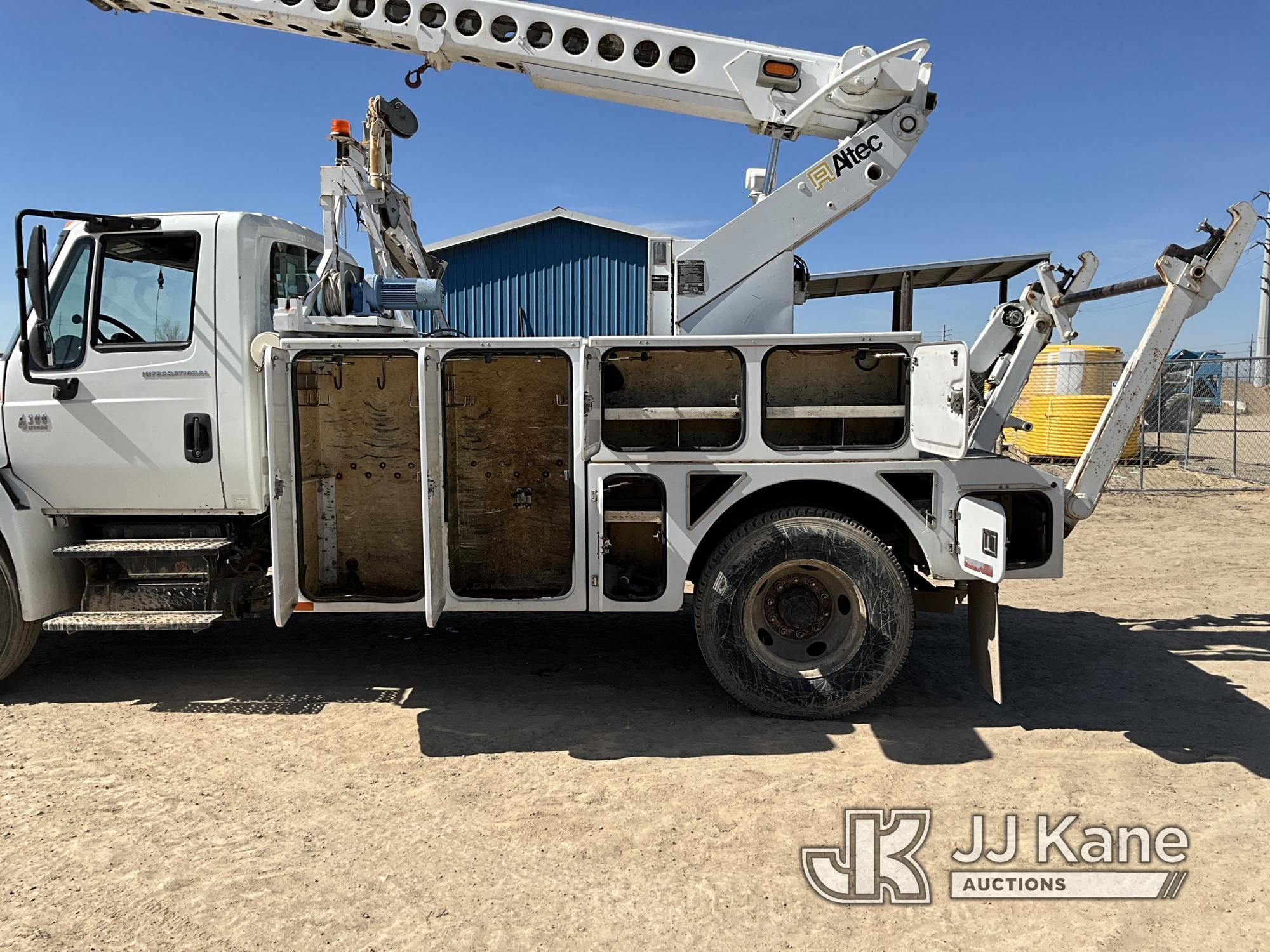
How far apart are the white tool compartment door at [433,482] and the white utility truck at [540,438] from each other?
2 centimetres

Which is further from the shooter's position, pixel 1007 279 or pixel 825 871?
pixel 1007 279

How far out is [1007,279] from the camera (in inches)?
344

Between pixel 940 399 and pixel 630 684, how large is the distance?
2531 mm

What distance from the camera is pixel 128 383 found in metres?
4.64

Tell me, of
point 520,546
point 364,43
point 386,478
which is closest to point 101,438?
point 386,478

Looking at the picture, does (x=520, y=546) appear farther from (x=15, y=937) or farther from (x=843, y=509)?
(x=15, y=937)

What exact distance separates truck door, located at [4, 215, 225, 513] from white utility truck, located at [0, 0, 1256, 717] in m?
0.02

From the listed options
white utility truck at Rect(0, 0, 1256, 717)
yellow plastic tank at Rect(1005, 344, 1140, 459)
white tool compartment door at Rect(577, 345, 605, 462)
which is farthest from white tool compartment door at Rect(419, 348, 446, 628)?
yellow plastic tank at Rect(1005, 344, 1140, 459)

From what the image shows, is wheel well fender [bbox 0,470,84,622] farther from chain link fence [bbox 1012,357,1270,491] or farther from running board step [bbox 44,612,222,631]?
chain link fence [bbox 1012,357,1270,491]

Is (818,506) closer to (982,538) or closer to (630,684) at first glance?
(982,538)

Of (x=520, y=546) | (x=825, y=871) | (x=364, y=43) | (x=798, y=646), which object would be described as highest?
(x=364, y=43)

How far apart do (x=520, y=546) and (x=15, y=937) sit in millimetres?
3104

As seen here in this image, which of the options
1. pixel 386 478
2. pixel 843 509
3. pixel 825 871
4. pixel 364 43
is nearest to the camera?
pixel 825 871

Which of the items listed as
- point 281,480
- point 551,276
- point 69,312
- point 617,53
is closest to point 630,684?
point 281,480
